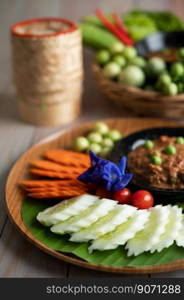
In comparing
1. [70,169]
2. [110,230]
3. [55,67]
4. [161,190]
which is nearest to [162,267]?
[110,230]

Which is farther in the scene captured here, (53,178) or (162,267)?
(53,178)

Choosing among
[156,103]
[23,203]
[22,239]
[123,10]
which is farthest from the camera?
[123,10]

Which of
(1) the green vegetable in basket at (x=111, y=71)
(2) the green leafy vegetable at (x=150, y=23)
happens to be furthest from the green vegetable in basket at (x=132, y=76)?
(2) the green leafy vegetable at (x=150, y=23)

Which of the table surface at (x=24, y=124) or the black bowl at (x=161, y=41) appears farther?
the black bowl at (x=161, y=41)

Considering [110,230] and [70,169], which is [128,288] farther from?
[70,169]

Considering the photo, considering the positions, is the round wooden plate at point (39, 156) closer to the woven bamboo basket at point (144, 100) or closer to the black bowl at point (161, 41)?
the woven bamboo basket at point (144, 100)

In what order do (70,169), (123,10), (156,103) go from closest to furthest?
(70,169)
(156,103)
(123,10)

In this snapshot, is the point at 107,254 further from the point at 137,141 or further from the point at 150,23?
the point at 150,23

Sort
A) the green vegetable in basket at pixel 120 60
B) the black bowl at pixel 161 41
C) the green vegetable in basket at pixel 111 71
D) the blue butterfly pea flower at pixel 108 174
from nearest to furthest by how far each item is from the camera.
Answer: the blue butterfly pea flower at pixel 108 174 < the green vegetable in basket at pixel 111 71 < the green vegetable in basket at pixel 120 60 < the black bowl at pixel 161 41
